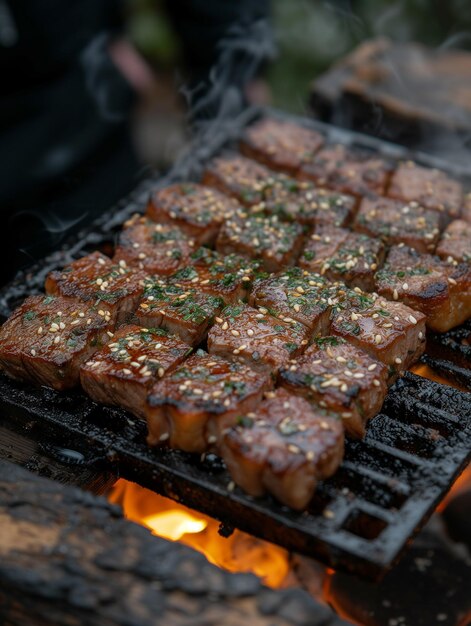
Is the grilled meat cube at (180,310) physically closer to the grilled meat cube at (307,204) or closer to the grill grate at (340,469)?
the grill grate at (340,469)

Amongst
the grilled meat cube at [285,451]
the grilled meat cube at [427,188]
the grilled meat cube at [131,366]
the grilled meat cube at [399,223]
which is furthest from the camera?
the grilled meat cube at [427,188]

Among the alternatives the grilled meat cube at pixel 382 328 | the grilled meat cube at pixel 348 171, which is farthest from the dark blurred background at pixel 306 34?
the grilled meat cube at pixel 382 328

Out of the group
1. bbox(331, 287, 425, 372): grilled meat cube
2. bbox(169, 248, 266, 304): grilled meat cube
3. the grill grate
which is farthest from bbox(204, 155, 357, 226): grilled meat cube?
the grill grate

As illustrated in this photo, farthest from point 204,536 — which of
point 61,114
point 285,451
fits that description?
point 61,114

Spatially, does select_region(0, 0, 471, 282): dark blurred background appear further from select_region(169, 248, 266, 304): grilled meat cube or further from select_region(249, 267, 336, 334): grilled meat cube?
select_region(249, 267, 336, 334): grilled meat cube

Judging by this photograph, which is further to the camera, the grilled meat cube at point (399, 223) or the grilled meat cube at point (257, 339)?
the grilled meat cube at point (399, 223)

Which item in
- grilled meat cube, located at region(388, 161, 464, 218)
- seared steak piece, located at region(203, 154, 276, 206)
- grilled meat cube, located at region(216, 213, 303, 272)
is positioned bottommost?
grilled meat cube, located at region(388, 161, 464, 218)

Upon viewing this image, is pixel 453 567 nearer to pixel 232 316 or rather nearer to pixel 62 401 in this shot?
pixel 232 316
